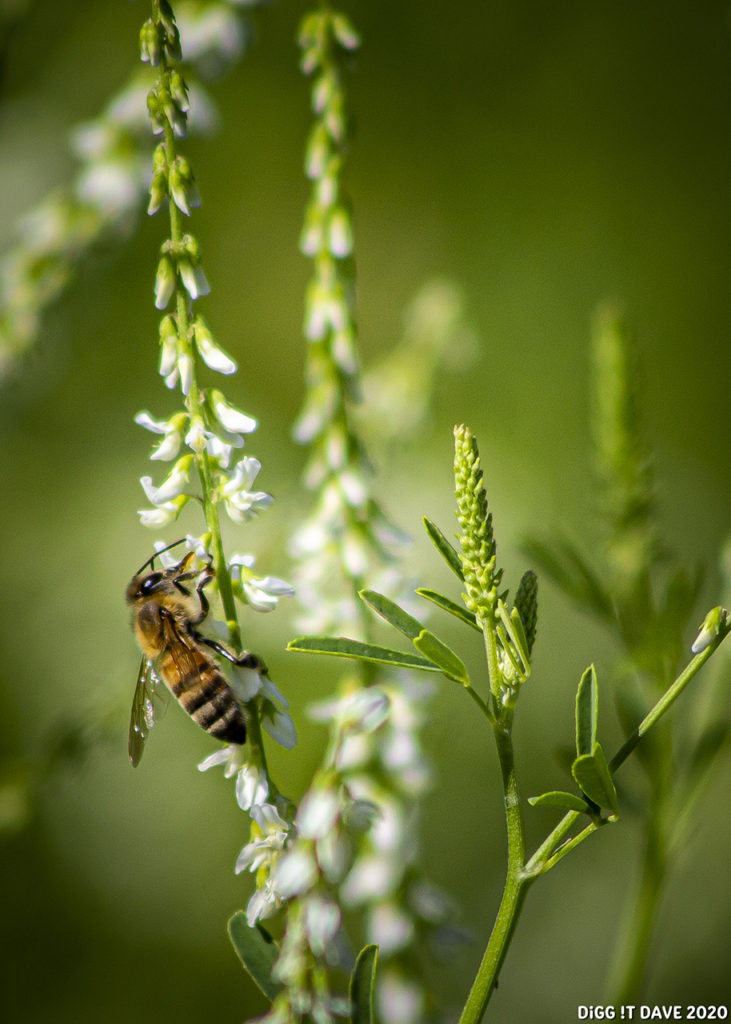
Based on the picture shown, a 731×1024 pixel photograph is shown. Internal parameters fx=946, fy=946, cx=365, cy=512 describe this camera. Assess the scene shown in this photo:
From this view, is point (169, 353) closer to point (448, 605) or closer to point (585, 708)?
point (448, 605)

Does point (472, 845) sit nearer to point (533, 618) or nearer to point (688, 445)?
point (688, 445)

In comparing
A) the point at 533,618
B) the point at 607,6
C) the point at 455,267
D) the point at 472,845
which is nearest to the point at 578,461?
the point at 455,267

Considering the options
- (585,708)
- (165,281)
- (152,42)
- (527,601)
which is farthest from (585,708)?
(152,42)

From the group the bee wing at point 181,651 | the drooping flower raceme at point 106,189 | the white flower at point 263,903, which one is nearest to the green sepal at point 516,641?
the white flower at point 263,903

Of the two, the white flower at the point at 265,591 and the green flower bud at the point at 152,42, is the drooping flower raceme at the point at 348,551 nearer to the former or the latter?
the white flower at the point at 265,591

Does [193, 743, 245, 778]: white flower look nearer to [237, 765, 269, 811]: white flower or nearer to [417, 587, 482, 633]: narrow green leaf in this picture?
[237, 765, 269, 811]: white flower
